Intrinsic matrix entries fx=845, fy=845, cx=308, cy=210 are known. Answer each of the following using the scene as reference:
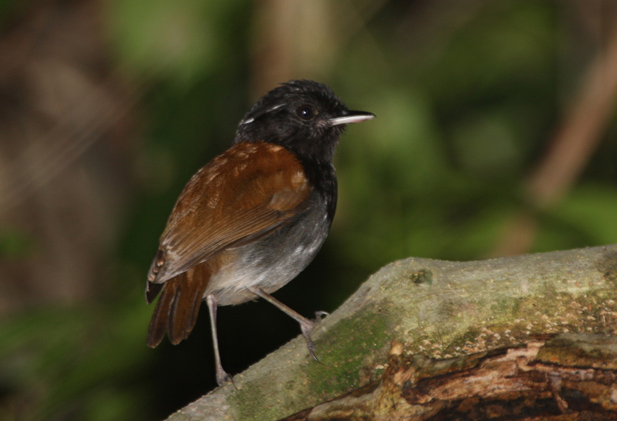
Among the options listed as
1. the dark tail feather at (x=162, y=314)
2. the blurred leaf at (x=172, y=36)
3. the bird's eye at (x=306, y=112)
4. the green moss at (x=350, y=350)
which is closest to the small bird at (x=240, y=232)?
the dark tail feather at (x=162, y=314)

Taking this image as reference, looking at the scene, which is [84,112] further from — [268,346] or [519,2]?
[519,2]

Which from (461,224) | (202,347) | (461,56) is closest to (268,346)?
(202,347)

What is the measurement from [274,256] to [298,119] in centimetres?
90

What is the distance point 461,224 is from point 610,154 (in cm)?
268

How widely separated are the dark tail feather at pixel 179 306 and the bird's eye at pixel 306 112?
1.15m

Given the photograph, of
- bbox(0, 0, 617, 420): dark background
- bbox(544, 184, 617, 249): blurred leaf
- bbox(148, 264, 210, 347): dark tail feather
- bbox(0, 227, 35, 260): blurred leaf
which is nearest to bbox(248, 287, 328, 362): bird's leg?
bbox(148, 264, 210, 347): dark tail feather

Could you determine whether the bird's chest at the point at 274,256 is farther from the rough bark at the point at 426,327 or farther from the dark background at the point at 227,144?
the rough bark at the point at 426,327

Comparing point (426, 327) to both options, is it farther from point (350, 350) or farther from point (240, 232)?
point (240, 232)

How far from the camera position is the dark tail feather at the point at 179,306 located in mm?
3312

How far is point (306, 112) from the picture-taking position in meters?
4.39

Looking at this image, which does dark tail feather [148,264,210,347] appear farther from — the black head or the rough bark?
the black head

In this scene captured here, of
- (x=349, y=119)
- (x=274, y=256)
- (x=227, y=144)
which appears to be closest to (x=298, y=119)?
(x=349, y=119)

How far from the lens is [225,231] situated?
3.53 metres

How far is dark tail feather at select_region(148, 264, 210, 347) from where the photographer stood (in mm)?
3312
